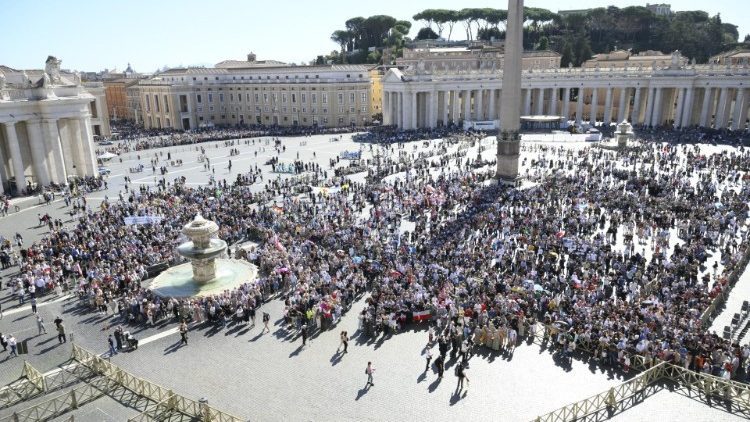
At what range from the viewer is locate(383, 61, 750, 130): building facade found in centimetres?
6612

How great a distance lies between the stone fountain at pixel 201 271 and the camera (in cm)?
2231

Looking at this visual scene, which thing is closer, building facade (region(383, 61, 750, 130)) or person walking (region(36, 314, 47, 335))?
person walking (region(36, 314, 47, 335))

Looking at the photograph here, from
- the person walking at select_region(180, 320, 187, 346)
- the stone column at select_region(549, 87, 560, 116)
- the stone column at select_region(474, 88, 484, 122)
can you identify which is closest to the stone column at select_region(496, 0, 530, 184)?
the person walking at select_region(180, 320, 187, 346)

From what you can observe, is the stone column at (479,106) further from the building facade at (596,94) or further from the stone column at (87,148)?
the stone column at (87,148)

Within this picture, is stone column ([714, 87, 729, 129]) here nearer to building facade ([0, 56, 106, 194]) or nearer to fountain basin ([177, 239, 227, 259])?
fountain basin ([177, 239, 227, 259])

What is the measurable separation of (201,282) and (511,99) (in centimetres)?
2705

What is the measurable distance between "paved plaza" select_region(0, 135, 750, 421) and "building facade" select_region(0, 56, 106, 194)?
24722 millimetres

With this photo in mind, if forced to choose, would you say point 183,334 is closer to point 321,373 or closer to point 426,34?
point 321,373

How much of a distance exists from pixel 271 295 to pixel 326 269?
8.37ft

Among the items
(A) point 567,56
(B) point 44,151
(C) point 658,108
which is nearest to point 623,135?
(C) point 658,108

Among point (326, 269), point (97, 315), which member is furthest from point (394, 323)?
point (97, 315)

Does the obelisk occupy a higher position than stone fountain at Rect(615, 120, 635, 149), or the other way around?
the obelisk

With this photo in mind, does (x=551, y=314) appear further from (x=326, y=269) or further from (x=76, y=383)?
(x=76, y=383)

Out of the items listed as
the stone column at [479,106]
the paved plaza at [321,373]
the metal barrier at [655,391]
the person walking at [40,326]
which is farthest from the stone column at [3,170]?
the stone column at [479,106]
